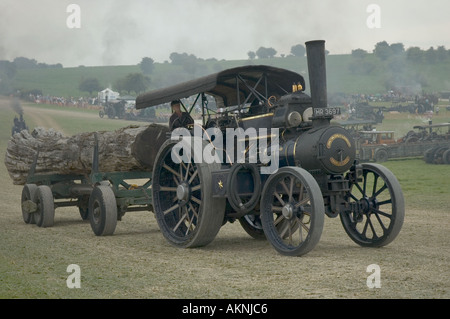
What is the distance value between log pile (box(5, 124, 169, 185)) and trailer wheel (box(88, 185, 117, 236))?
2.21ft

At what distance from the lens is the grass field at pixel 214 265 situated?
634cm

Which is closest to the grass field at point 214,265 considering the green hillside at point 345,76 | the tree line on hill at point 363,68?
the tree line on hill at point 363,68

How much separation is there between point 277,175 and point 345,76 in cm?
6441

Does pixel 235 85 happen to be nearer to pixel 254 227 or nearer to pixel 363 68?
pixel 254 227

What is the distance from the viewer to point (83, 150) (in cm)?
1271

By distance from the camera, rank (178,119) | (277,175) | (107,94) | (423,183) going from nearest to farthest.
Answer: (277,175) < (178,119) < (423,183) < (107,94)

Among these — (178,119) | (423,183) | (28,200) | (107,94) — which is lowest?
(423,183)

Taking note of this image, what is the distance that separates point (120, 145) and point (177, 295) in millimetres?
5837

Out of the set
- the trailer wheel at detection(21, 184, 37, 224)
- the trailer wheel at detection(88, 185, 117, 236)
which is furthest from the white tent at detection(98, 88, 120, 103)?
the trailer wheel at detection(88, 185, 117, 236)

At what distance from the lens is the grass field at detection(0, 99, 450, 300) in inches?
250

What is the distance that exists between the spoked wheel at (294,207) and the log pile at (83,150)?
3242 mm

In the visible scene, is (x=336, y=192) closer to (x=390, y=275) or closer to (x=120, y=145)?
(x=390, y=275)

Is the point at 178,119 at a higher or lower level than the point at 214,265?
higher

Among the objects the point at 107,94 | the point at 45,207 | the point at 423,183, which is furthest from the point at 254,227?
the point at 107,94
